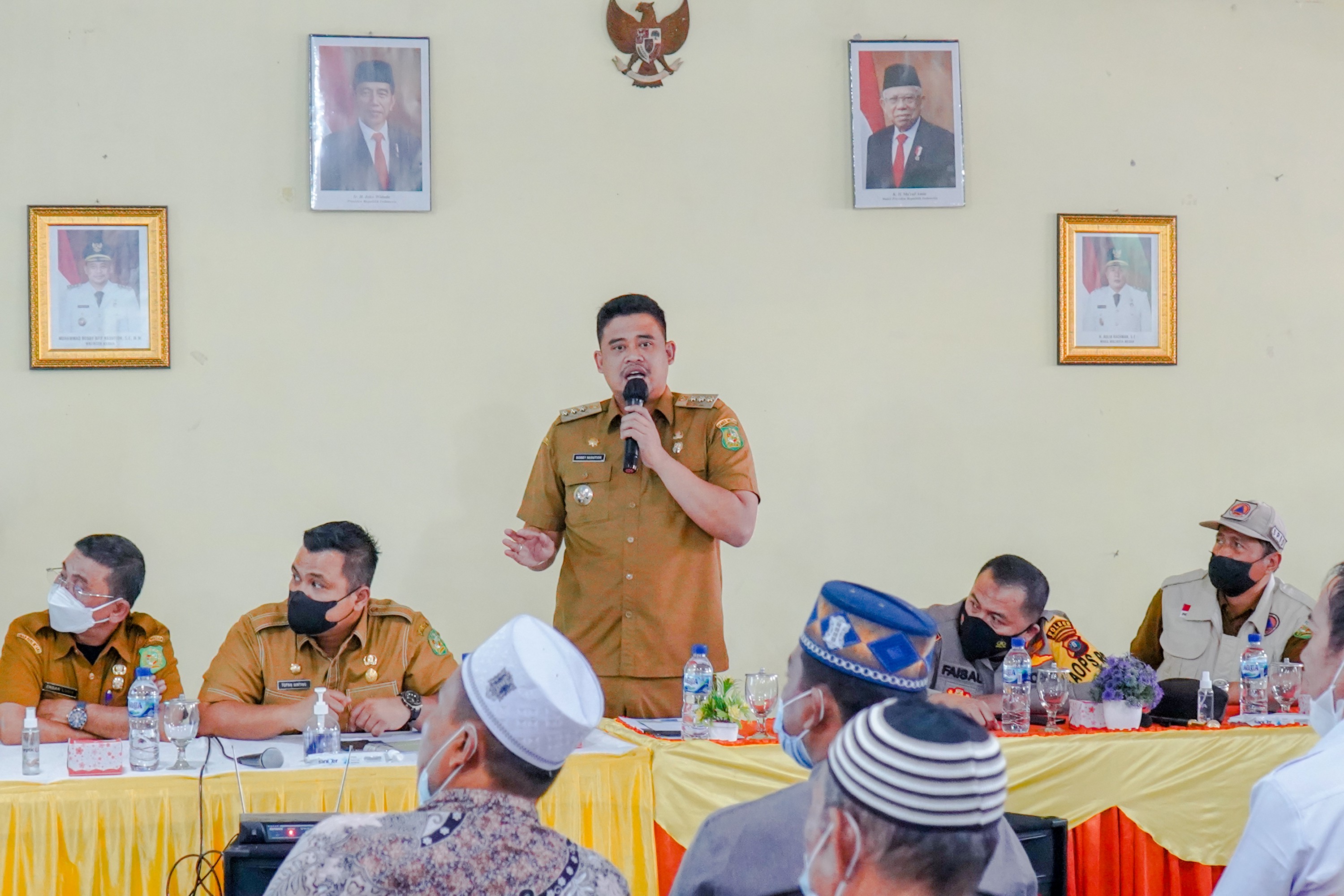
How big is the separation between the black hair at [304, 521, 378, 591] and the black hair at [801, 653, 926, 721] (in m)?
1.80

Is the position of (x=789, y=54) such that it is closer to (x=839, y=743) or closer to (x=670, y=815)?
(x=670, y=815)

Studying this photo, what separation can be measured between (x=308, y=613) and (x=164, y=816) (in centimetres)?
68

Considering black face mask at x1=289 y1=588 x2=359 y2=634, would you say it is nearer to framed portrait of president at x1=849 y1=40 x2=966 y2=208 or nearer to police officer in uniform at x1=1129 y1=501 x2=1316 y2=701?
framed portrait of president at x1=849 y1=40 x2=966 y2=208

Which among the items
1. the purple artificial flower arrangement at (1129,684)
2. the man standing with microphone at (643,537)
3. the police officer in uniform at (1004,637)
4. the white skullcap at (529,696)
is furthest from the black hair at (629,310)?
the white skullcap at (529,696)

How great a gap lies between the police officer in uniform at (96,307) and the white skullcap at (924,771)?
362 centimetres

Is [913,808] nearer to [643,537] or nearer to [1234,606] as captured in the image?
[643,537]

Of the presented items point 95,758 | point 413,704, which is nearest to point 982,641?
point 413,704

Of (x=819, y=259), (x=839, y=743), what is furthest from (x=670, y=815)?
(x=819, y=259)

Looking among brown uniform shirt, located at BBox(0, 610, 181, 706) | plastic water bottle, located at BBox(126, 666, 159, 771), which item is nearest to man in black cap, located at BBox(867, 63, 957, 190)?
brown uniform shirt, located at BBox(0, 610, 181, 706)

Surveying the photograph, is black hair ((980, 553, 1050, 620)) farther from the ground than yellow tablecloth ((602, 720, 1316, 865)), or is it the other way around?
black hair ((980, 553, 1050, 620))

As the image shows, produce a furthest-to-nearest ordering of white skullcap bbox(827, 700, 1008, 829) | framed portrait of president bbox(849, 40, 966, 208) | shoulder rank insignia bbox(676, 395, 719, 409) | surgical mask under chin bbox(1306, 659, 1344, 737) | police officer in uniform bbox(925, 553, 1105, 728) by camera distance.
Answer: framed portrait of president bbox(849, 40, 966, 208) → shoulder rank insignia bbox(676, 395, 719, 409) → police officer in uniform bbox(925, 553, 1105, 728) → surgical mask under chin bbox(1306, 659, 1344, 737) → white skullcap bbox(827, 700, 1008, 829)

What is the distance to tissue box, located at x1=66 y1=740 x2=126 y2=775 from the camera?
8.57ft

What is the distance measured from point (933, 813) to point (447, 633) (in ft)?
11.0

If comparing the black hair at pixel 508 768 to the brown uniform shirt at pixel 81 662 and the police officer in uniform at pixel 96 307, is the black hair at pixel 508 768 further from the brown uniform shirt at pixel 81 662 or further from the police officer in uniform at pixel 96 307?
the police officer in uniform at pixel 96 307
